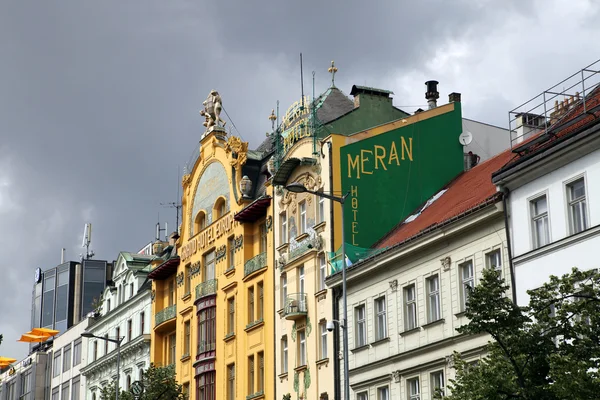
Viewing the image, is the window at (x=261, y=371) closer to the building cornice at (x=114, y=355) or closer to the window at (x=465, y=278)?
the building cornice at (x=114, y=355)

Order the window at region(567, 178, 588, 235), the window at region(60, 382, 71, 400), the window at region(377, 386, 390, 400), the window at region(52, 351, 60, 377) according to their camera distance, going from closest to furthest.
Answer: the window at region(567, 178, 588, 235), the window at region(377, 386, 390, 400), the window at region(60, 382, 71, 400), the window at region(52, 351, 60, 377)

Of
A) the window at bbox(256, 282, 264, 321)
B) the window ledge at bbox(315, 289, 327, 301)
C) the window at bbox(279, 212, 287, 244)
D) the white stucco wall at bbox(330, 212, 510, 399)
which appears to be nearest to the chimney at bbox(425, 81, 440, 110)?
the window at bbox(279, 212, 287, 244)

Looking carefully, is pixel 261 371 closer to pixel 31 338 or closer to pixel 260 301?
pixel 260 301

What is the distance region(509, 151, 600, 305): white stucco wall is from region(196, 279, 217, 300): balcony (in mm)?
29169

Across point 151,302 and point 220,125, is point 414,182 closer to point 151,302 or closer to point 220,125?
point 220,125

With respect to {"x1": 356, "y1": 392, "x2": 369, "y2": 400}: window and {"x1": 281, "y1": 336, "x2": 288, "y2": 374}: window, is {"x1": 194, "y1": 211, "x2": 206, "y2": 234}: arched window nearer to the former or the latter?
{"x1": 281, "y1": 336, "x2": 288, "y2": 374}: window

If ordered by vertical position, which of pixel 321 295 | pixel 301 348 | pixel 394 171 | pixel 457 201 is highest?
pixel 394 171

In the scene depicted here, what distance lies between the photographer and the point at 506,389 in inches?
1120

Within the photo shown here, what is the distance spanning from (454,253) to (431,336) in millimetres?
3128

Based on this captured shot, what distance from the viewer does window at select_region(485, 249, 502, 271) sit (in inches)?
1551

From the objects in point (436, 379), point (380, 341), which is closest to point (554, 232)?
point (436, 379)

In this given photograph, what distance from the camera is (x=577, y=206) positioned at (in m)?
35.2

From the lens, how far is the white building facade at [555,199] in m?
34.2

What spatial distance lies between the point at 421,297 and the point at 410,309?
1196mm
